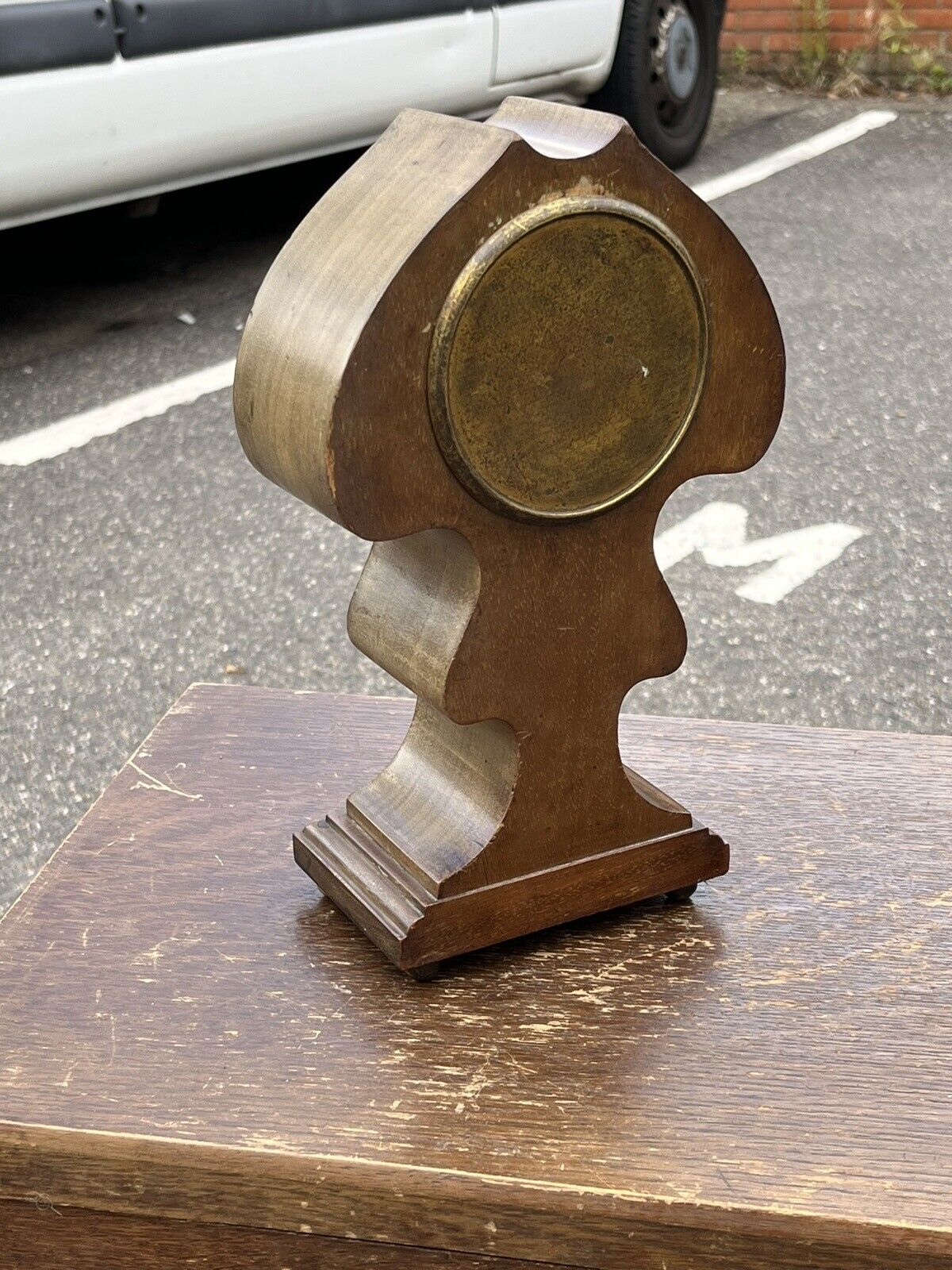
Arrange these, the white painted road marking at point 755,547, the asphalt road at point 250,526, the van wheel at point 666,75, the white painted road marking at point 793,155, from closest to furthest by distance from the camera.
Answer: the asphalt road at point 250,526
the white painted road marking at point 755,547
the van wheel at point 666,75
the white painted road marking at point 793,155

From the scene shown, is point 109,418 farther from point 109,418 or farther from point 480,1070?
point 480,1070

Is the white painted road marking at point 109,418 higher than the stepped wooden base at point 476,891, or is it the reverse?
the stepped wooden base at point 476,891

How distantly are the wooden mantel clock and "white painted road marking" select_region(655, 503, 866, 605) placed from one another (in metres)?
1.38

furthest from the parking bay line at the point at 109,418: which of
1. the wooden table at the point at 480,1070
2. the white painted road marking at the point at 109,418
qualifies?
the wooden table at the point at 480,1070

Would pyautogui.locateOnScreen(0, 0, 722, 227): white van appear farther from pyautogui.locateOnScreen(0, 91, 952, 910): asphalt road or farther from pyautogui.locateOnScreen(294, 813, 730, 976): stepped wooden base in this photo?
pyautogui.locateOnScreen(294, 813, 730, 976): stepped wooden base

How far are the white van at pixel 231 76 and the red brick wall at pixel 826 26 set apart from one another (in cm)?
192

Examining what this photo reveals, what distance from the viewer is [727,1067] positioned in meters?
0.79

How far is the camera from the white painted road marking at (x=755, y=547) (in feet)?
7.34

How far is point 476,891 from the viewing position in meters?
0.83

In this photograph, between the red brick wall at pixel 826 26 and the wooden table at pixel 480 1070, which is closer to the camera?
the wooden table at pixel 480 1070

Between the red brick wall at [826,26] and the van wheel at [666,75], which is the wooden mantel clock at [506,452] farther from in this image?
the red brick wall at [826,26]

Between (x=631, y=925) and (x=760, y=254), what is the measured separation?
3019 millimetres

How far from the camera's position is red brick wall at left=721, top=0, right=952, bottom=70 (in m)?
5.37

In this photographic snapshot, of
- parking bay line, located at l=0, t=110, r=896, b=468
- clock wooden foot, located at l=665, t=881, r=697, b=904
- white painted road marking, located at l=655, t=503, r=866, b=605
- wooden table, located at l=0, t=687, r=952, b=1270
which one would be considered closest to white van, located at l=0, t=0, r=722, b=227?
parking bay line, located at l=0, t=110, r=896, b=468
